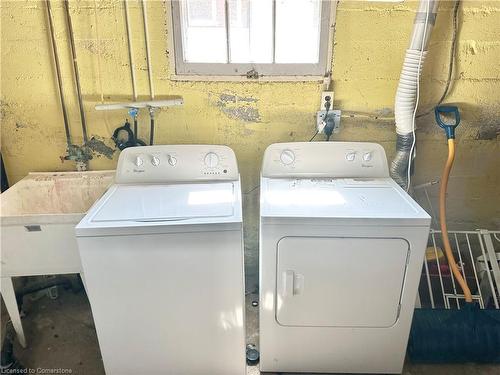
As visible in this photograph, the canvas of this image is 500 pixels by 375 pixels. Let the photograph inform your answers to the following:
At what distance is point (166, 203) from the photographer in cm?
159

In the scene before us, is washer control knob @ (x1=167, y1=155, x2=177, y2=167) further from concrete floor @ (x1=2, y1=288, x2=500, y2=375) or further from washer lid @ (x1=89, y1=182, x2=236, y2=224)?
concrete floor @ (x1=2, y1=288, x2=500, y2=375)

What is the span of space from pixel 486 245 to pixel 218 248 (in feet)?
4.97

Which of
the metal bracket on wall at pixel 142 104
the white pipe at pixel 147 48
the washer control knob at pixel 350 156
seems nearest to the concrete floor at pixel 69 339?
the washer control knob at pixel 350 156

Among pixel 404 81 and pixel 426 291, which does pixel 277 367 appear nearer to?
pixel 426 291

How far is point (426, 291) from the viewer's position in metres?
2.15

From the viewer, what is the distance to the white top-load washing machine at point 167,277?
4.52ft

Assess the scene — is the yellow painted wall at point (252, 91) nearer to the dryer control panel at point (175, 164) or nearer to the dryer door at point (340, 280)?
the dryer control panel at point (175, 164)

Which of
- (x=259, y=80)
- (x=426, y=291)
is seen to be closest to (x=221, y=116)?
(x=259, y=80)

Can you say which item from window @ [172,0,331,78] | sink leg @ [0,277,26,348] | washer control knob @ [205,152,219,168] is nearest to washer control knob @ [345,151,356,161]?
→ window @ [172,0,331,78]

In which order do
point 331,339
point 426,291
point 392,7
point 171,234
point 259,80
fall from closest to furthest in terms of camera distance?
point 171,234
point 331,339
point 392,7
point 259,80
point 426,291

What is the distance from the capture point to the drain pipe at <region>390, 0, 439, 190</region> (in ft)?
5.61

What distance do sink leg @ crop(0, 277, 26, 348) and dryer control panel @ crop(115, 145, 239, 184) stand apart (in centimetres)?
69

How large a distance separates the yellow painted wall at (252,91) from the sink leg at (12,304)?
2.11 feet

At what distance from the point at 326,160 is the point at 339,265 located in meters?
0.58
